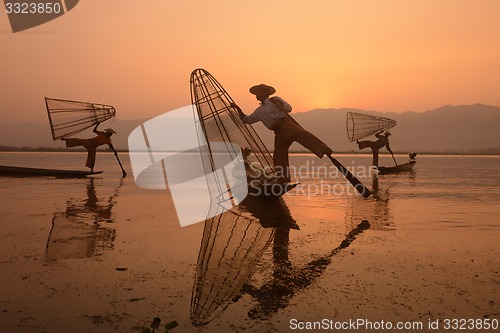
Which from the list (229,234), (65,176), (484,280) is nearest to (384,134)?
(65,176)

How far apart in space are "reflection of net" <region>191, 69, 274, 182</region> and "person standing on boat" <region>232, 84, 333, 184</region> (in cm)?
56

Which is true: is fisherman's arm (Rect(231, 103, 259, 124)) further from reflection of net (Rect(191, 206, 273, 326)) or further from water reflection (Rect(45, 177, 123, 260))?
water reflection (Rect(45, 177, 123, 260))

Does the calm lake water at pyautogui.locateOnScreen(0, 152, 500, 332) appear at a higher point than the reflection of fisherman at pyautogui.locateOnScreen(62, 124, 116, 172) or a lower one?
lower

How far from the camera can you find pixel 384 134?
97.2ft

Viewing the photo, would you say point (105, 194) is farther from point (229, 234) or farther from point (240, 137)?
point (229, 234)

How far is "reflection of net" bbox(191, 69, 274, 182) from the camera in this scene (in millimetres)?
11688

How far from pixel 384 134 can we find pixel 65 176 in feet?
64.4

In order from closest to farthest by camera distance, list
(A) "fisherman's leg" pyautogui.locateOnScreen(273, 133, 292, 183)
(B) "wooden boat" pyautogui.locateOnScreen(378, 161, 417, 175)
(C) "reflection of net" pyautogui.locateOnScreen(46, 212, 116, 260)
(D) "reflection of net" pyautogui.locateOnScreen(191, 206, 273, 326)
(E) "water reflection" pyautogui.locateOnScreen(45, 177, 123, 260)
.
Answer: (D) "reflection of net" pyautogui.locateOnScreen(191, 206, 273, 326) < (C) "reflection of net" pyautogui.locateOnScreen(46, 212, 116, 260) < (E) "water reflection" pyautogui.locateOnScreen(45, 177, 123, 260) < (A) "fisherman's leg" pyautogui.locateOnScreen(273, 133, 292, 183) < (B) "wooden boat" pyautogui.locateOnScreen(378, 161, 417, 175)

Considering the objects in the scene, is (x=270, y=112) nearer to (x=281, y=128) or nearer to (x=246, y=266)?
(x=281, y=128)

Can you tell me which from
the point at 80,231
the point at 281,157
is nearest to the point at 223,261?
the point at 80,231

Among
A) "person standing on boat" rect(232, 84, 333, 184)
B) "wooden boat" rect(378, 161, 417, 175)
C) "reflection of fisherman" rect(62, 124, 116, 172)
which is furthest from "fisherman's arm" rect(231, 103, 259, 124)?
"wooden boat" rect(378, 161, 417, 175)

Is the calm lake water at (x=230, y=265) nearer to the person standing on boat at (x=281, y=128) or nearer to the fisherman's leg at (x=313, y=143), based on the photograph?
the person standing on boat at (x=281, y=128)

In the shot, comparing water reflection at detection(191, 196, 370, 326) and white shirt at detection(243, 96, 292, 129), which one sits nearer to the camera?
water reflection at detection(191, 196, 370, 326)

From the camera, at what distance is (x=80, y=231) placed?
8461 millimetres
